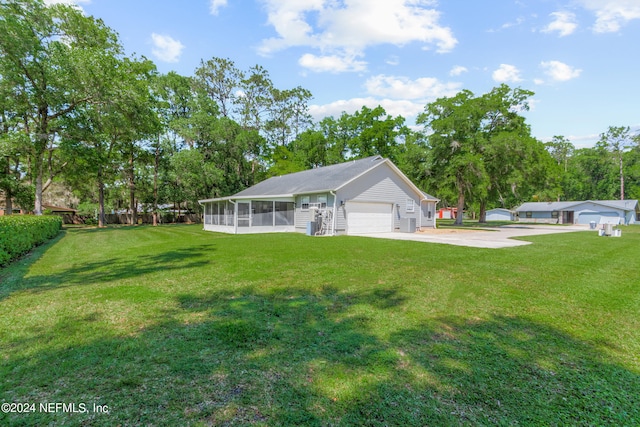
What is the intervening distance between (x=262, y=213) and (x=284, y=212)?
134 cm

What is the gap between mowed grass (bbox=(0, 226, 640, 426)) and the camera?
2156 millimetres

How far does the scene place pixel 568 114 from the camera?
46.8ft

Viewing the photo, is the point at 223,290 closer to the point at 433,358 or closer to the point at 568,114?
the point at 433,358

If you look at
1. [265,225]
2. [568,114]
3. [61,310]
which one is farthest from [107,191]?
[568,114]

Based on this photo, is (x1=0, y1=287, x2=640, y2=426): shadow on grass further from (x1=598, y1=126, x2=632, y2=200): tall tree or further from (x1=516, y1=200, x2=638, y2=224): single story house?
(x1=598, y1=126, x2=632, y2=200): tall tree

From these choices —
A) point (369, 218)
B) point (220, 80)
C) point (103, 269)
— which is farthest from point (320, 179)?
point (220, 80)

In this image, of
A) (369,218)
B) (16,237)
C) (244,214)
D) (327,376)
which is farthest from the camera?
(244,214)

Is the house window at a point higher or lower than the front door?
higher

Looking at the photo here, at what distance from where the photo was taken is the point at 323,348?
309 cm

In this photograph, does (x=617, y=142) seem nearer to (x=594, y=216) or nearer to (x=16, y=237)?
(x=594, y=216)

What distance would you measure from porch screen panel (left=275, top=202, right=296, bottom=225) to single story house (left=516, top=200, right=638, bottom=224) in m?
36.7

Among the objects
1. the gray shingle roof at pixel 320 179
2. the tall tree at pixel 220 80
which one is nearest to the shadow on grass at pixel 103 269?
the gray shingle roof at pixel 320 179

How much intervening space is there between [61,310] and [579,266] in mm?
10616

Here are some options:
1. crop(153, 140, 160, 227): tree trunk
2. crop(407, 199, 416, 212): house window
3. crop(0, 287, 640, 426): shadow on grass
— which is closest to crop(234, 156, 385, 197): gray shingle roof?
Answer: crop(407, 199, 416, 212): house window
